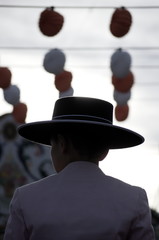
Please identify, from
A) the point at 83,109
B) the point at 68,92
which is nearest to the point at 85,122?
the point at 83,109

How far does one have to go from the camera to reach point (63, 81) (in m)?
10.0

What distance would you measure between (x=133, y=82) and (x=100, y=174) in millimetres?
7142

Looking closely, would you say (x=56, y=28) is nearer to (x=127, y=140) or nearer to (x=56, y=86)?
(x=56, y=86)

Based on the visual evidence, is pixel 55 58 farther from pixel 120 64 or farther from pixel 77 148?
pixel 77 148

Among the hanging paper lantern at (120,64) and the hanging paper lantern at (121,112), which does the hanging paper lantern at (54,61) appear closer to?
the hanging paper lantern at (120,64)

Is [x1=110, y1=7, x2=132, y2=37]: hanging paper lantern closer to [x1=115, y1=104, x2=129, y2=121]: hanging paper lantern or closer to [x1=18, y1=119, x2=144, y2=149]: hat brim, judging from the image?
[x1=115, y1=104, x2=129, y2=121]: hanging paper lantern

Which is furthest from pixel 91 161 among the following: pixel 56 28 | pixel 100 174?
pixel 56 28

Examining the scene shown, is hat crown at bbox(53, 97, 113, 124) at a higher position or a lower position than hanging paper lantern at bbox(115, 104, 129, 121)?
higher

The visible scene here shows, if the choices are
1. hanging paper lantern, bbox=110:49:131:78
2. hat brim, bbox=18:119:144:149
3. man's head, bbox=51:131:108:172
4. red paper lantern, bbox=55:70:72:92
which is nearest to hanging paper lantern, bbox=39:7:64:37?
red paper lantern, bbox=55:70:72:92

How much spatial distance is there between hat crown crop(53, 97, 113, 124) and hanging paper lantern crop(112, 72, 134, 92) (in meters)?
6.82

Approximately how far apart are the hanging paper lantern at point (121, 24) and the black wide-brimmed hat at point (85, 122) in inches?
243

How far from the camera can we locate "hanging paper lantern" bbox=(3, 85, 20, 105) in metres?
10.5

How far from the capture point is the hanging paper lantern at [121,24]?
9.59 m

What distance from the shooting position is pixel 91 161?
325cm
